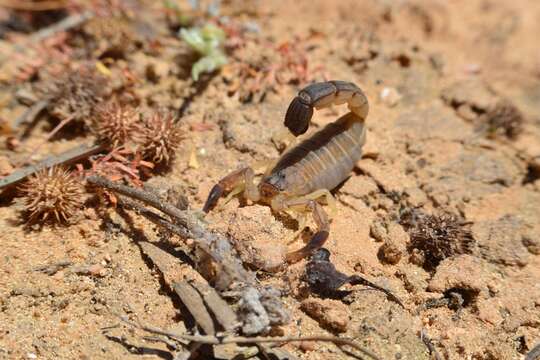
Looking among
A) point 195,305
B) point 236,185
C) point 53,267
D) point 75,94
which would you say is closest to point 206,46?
point 75,94

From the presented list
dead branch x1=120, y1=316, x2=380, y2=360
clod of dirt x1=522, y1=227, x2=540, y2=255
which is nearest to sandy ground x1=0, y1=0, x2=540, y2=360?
clod of dirt x1=522, y1=227, x2=540, y2=255

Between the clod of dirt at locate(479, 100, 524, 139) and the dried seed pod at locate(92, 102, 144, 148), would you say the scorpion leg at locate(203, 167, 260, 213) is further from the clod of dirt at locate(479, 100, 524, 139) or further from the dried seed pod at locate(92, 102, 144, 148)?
the clod of dirt at locate(479, 100, 524, 139)

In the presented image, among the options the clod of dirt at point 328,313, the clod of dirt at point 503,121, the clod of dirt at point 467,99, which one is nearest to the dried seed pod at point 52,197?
the clod of dirt at point 328,313

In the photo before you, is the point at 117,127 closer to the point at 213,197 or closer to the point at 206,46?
the point at 213,197

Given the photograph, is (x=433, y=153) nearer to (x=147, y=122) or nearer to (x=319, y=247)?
(x=319, y=247)

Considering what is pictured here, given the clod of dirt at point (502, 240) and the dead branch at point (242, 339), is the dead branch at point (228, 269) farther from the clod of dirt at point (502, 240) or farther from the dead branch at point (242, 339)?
the clod of dirt at point (502, 240)

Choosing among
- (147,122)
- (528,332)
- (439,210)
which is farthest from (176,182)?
(528,332)

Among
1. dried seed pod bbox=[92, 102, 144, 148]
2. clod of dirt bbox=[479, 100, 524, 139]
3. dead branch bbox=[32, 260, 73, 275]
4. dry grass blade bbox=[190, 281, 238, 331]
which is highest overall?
clod of dirt bbox=[479, 100, 524, 139]
